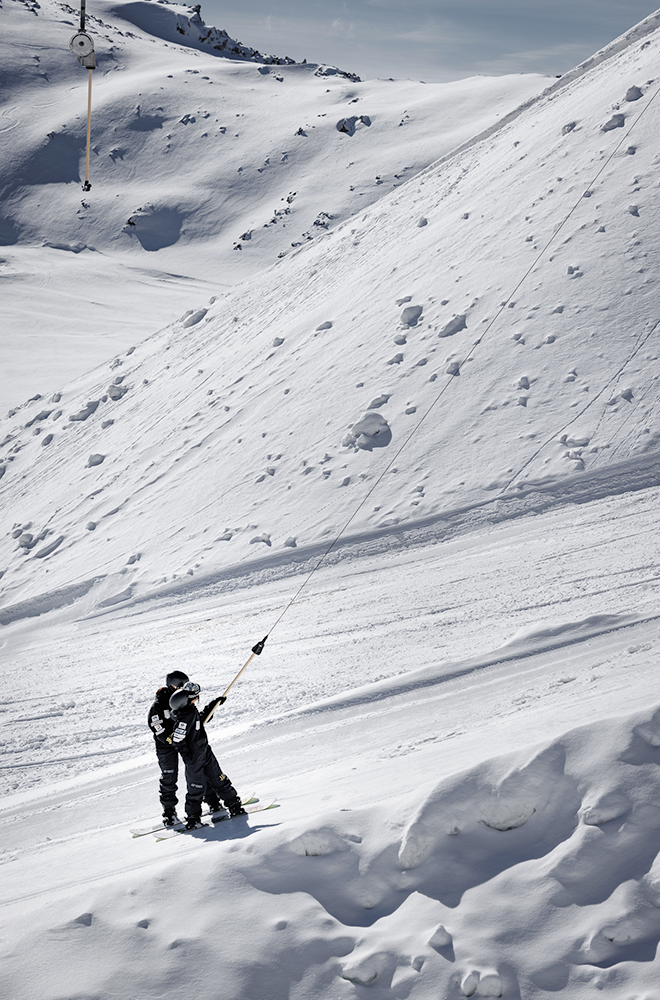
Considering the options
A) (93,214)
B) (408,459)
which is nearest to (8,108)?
(93,214)

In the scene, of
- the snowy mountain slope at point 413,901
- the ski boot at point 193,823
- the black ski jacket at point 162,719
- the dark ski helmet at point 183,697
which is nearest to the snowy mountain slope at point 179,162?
the black ski jacket at point 162,719

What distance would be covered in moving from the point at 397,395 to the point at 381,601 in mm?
4220

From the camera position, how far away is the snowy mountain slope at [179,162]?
41000 mm

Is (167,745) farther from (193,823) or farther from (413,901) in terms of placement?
(413,901)

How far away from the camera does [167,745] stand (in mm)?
5637

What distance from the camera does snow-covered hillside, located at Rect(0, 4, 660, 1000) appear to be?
3.65 m

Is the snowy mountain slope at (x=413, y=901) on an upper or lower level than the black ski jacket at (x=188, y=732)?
upper

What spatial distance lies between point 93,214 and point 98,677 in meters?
48.6

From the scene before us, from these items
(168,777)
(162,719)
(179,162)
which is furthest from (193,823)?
(179,162)

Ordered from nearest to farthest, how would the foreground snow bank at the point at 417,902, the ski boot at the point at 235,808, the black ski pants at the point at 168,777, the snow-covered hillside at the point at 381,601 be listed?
1. the foreground snow bank at the point at 417,902
2. the snow-covered hillside at the point at 381,601
3. the ski boot at the point at 235,808
4. the black ski pants at the point at 168,777

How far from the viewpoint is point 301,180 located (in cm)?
5091

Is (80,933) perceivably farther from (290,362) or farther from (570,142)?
(570,142)

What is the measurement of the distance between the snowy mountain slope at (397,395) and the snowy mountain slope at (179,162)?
16.0 metres

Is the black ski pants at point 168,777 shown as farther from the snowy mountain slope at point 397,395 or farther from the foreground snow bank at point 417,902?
the snowy mountain slope at point 397,395
